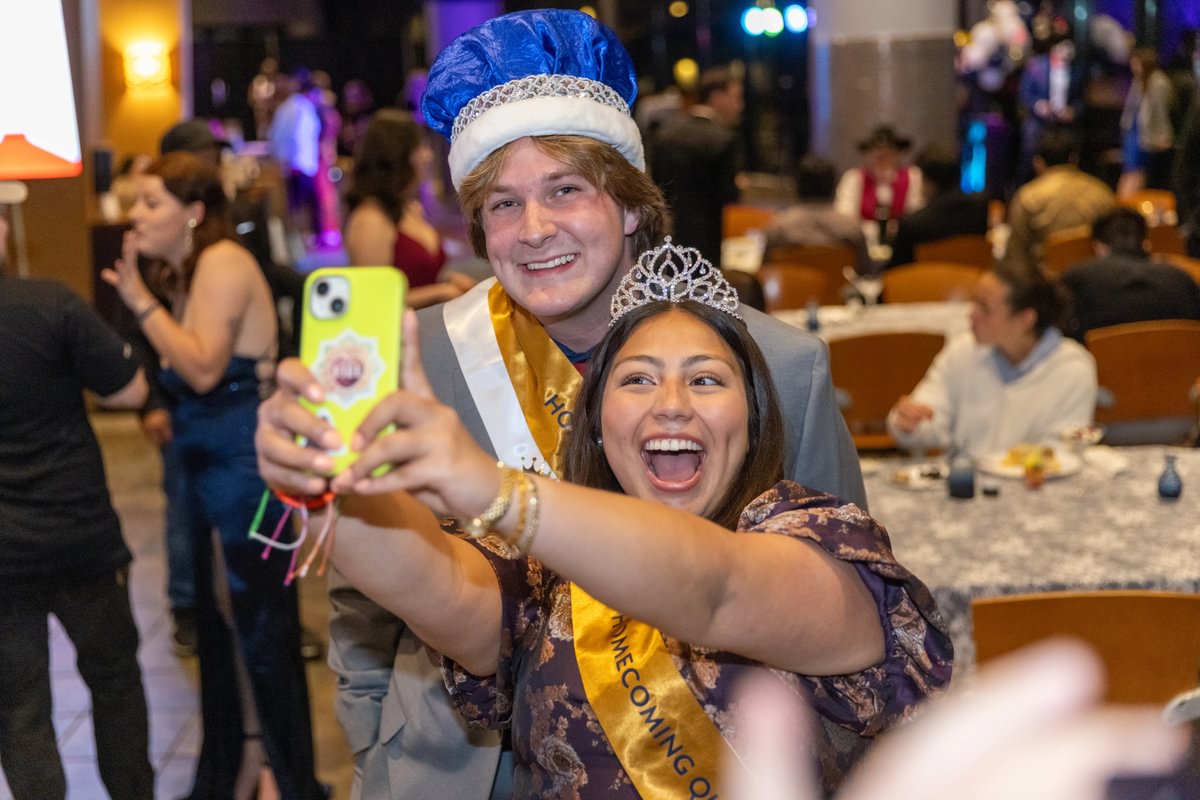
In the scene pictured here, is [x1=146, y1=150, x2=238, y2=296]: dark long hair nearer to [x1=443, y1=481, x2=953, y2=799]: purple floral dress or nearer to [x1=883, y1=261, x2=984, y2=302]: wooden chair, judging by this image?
[x1=443, y1=481, x2=953, y2=799]: purple floral dress

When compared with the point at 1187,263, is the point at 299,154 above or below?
above

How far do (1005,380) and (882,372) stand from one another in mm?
719

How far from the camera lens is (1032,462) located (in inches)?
134

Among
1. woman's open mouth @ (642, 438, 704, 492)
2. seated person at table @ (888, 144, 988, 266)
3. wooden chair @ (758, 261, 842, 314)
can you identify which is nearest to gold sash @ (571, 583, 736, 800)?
woman's open mouth @ (642, 438, 704, 492)

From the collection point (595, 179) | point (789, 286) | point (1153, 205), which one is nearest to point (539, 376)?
point (595, 179)

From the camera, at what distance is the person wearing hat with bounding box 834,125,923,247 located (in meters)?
8.73

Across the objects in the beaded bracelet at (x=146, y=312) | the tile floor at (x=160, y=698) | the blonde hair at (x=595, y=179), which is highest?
the blonde hair at (x=595, y=179)

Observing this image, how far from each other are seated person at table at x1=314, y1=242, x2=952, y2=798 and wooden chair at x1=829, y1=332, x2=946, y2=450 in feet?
9.58

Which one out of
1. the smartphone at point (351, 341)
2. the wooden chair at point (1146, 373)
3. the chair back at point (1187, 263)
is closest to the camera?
the smartphone at point (351, 341)

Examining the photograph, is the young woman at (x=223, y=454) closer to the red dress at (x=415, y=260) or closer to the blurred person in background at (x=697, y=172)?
the red dress at (x=415, y=260)

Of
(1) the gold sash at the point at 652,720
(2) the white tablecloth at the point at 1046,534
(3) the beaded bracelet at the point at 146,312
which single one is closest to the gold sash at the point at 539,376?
(1) the gold sash at the point at 652,720

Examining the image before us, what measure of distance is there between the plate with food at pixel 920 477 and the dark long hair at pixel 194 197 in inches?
68.9

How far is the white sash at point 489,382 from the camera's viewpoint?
6.24 feet

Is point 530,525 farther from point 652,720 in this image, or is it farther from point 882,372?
point 882,372
